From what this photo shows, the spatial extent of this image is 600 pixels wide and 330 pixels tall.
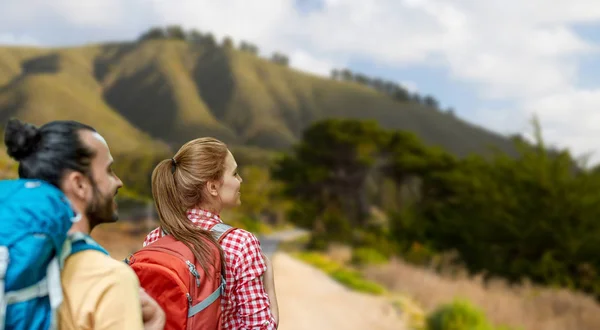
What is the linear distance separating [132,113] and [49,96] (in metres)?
20.9

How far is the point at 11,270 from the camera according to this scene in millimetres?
1371

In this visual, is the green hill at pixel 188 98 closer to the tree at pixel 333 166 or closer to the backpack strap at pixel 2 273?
the tree at pixel 333 166

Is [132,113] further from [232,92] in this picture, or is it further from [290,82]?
→ [290,82]

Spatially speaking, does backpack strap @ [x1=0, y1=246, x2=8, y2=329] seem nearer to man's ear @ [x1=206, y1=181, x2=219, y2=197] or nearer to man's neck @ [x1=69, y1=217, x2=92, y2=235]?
man's neck @ [x1=69, y1=217, x2=92, y2=235]

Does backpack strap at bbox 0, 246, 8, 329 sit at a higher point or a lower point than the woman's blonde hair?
lower

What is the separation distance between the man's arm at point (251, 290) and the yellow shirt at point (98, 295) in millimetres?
639

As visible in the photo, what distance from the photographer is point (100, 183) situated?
5.02 ft

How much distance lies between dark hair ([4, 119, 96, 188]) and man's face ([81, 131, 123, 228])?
0.06 feet

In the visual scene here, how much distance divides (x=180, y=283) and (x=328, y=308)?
365 inches

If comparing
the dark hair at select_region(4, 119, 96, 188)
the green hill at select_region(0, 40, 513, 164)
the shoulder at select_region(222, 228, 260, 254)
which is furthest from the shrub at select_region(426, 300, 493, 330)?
the green hill at select_region(0, 40, 513, 164)

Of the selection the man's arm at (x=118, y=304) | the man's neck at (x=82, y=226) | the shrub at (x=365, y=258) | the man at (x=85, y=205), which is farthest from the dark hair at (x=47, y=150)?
the shrub at (x=365, y=258)

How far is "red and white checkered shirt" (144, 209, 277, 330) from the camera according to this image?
2.08 metres

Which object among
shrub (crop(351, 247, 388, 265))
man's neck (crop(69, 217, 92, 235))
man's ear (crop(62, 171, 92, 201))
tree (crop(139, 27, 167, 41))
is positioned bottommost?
tree (crop(139, 27, 167, 41))

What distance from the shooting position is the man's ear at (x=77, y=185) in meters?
1.48
